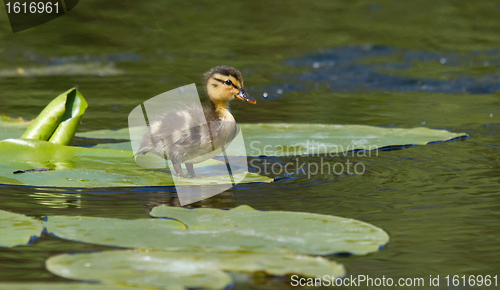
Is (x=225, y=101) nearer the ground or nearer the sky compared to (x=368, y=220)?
nearer the sky

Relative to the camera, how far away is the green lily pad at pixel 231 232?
7.75ft

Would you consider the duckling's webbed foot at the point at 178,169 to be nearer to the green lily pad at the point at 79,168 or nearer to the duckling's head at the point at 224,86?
the green lily pad at the point at 79,168

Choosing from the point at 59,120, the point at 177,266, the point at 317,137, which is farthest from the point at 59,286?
the point at 317,137

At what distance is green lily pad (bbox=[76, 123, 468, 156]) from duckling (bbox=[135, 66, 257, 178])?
17.0 inches

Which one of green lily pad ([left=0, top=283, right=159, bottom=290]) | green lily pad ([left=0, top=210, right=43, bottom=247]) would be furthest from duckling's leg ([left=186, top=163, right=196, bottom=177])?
green lily pad ([left=0, top=283, right=159, bottom=290])

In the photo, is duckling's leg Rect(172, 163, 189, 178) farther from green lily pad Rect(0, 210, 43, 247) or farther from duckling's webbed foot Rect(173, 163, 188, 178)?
green lily pad Rect(0, 210, 43, 247)

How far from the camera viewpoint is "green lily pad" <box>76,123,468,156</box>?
14.4ft

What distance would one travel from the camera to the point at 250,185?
11.5 ft

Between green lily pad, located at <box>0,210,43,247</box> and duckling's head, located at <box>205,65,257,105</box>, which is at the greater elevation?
duckling's head, located at <box>205,65,257,105</box>

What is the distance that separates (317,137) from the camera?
189 inches

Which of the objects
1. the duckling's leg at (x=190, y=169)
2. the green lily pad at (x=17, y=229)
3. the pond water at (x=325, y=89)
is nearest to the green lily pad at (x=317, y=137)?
the pond water at (x=325, y=89)

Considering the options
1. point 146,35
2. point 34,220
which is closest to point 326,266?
point 34,220

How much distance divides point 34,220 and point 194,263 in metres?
0.92

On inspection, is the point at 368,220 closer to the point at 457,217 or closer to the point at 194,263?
the point at 457,217
